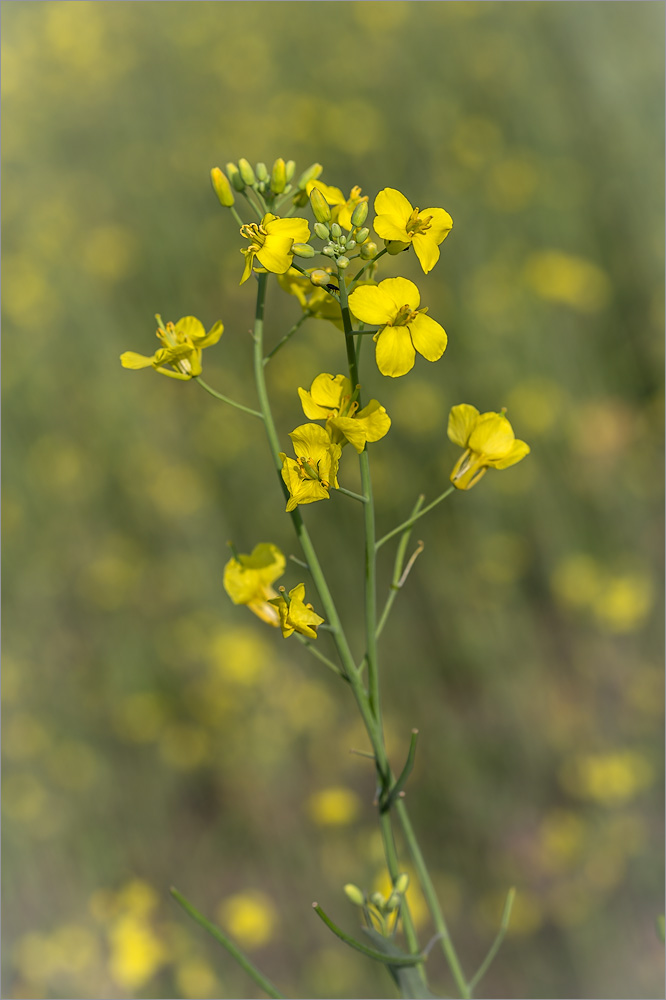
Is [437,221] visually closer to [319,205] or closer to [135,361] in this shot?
[319,205]

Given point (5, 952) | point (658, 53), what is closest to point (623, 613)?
point (5, 952)

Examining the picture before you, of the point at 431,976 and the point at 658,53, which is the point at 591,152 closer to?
the point at 658,53

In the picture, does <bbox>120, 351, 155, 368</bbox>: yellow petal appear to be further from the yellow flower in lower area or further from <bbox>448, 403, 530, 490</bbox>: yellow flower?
the yellow flower in lower area

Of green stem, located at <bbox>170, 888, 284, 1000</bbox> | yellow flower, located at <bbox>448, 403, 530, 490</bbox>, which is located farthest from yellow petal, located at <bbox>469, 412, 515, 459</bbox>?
green stem, located at <bbox>170, 888, 284, 1000</bbox>

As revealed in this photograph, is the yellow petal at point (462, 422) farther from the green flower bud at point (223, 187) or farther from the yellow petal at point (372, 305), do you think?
the green flower bud at point (223, 187)

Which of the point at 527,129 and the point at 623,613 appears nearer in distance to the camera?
the point at 623,613

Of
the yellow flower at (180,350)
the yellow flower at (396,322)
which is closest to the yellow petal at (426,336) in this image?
the yellow flower at (396,322)
